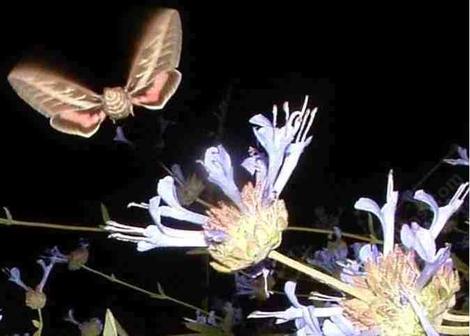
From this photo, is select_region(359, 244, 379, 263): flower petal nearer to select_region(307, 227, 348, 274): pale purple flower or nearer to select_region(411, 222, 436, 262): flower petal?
select_region(411, 222, 436, 262): flower petal

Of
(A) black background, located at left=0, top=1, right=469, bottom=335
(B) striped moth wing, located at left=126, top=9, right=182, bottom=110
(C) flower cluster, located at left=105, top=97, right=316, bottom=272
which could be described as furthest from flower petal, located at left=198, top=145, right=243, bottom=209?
(A) black background, located at left=0, top=1, right=469, bottom=335

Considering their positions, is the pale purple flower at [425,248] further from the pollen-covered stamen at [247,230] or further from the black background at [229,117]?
the black background at [229,117]

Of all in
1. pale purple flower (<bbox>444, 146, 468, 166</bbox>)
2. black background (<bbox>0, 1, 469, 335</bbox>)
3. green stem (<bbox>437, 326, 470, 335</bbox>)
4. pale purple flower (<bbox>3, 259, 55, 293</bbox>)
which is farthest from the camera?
black background (<bbox>0, 1, 469, 335</bbox>)

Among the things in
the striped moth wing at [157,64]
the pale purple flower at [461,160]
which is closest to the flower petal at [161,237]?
the pale purple flower at [461,160]

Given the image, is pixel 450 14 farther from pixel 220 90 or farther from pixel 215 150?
pixel 215 150

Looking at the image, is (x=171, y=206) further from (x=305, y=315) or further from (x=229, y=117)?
(x=229, y=117)

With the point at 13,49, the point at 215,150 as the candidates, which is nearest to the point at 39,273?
the point at 13,49
